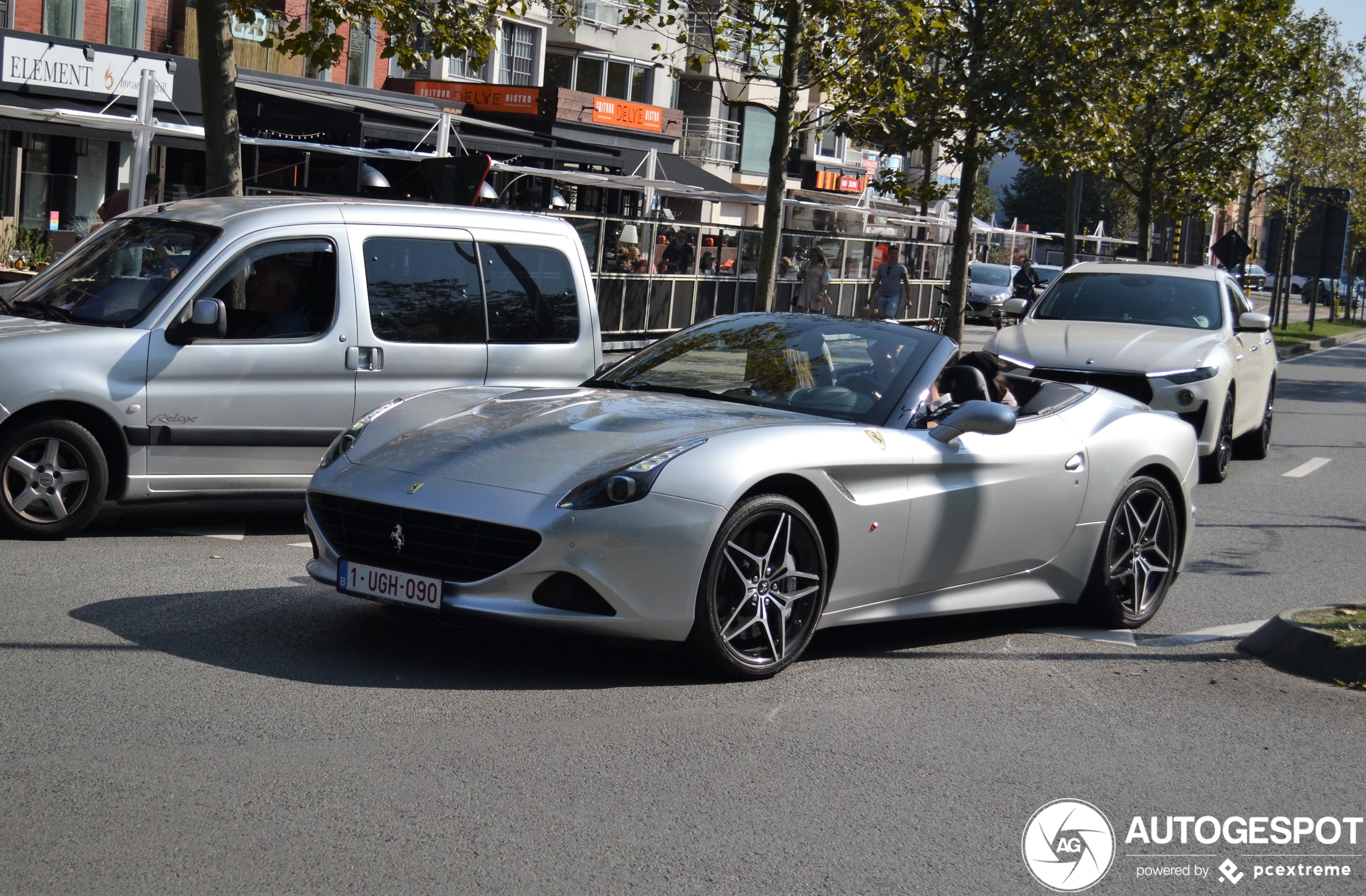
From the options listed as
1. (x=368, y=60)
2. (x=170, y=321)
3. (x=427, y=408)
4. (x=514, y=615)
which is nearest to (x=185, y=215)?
(x=170, y=321)

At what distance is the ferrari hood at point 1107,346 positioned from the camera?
1246 cm

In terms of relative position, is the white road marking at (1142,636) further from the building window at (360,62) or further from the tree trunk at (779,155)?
the building window at (360,62)

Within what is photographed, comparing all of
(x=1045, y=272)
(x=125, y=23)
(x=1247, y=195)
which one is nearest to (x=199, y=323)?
(x=125, y=23)

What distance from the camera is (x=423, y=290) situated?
8945 millimetres

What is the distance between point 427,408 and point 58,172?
2430 cm

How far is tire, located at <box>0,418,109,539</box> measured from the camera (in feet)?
25.1

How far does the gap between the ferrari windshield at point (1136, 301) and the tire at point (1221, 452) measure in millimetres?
804

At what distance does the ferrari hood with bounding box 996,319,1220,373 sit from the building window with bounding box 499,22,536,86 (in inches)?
1266

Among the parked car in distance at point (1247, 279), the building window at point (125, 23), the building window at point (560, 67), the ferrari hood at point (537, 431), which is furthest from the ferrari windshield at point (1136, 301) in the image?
the building window at point (560, 67)

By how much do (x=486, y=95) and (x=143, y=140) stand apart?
68.7ft

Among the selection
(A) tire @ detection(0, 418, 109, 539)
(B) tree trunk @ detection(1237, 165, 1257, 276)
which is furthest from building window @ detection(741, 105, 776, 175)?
(A) tire @ detection(0, 418, 109, 539)

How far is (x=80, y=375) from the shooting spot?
304 inches

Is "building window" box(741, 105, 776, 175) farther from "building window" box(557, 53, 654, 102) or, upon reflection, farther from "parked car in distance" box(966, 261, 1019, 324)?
"parked car in distance" box(966, 261, 1019, 324)

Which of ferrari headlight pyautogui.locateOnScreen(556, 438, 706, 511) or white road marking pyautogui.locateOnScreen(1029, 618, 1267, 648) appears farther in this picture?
white road marking pyautogui.locateOnScreen(1029, 618, 1267, 648)
